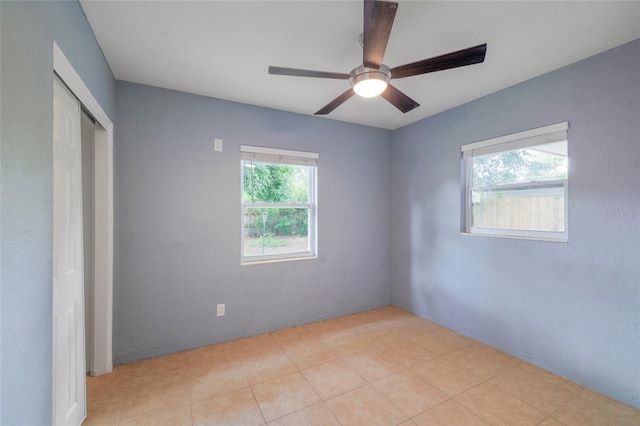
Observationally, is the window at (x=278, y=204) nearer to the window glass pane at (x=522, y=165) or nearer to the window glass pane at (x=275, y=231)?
the window glass pane at (x=275, y=231)

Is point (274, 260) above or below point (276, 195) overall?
below

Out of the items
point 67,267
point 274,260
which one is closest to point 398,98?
point 274,260

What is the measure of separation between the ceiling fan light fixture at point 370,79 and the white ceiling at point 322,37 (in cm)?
30

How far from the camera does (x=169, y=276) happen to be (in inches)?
99.8

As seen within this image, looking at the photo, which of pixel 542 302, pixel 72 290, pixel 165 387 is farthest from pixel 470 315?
pixel 72 290

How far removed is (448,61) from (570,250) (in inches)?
72.3

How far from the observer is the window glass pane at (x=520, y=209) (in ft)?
7.57

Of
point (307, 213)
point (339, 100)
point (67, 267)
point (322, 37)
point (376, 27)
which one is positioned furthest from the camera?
point (307, 213)

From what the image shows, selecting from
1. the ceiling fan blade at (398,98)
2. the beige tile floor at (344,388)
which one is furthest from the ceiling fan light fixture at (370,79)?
the beige tile floor at (344,388)

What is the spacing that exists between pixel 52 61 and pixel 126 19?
28.7 inches

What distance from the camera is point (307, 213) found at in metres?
3.33

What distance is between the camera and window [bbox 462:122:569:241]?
7.48ft

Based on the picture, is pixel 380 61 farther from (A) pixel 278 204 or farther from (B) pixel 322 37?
(A) pixel 278 204

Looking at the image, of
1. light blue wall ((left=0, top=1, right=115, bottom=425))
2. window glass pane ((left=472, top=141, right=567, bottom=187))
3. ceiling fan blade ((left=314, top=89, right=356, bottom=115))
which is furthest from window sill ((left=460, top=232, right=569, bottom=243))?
light blue wall ((left=0, top=1, right=115, bottom=425))
